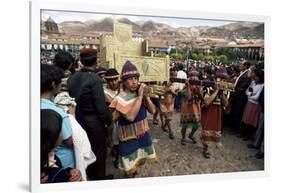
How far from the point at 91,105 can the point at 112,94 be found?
0.49 ft

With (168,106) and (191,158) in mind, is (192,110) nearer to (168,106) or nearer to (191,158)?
(168,106)

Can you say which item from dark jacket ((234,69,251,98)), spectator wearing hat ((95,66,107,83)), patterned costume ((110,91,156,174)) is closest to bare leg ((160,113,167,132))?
patterned costume ((110,91,156,174))

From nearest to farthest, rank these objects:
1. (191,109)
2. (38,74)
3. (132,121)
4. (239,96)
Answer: (38,74)
(132,121)
(191,109)
(239,96)

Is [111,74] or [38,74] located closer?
[38,74]

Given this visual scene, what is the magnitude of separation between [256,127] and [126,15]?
1.19 metres

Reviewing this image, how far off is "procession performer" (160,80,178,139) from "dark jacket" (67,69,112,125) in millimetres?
376

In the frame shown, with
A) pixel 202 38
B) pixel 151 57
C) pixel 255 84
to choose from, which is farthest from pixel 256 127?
pixel 151 57

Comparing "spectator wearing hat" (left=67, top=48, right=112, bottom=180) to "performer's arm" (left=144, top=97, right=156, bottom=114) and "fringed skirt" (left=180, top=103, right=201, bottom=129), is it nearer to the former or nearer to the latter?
"performer's arm" (left=144, top=97, right=156, bottom=114)

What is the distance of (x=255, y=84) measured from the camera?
9.78ft

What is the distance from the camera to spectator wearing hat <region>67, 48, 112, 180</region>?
2529 millimetres

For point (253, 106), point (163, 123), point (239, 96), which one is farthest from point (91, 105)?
point (253, 106)

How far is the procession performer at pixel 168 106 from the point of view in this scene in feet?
8.98

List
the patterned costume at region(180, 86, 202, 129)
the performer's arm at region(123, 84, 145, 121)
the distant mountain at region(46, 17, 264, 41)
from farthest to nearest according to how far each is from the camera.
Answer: the patterned costume at region(180, 86, 202, 129), the performer's arm at region(123, 84, 145, 121), the distant mountain at region(46, 17, 264, 41)

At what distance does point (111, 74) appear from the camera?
261cm
